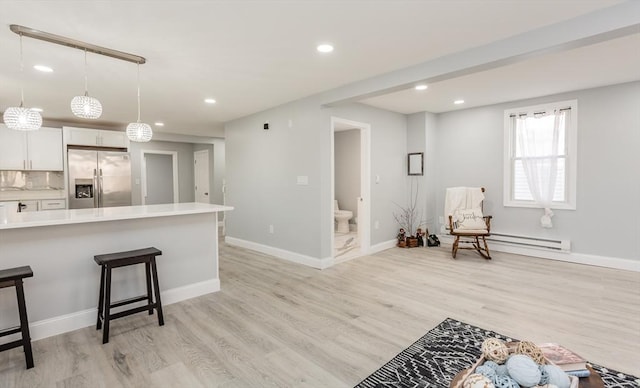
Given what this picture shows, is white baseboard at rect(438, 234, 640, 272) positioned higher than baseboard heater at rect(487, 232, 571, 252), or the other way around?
baseboard heater at rect(487, 232, 571, 252)

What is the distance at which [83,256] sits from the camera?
2.72 metres

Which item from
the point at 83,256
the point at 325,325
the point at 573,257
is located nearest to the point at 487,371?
the point at 325,325

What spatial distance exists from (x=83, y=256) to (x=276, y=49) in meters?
2.46

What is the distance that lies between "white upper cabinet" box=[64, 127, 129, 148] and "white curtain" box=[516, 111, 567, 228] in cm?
711

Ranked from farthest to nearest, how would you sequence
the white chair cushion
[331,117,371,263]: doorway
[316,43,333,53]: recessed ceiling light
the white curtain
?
[331,117,371,263]: doorway
the white chair cushion
the white curtain
[316,43,333,53]: recessed ceiling light

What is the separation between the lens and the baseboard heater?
4.49 m

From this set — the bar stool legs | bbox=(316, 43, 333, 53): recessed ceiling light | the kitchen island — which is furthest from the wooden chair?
the bar stool legs

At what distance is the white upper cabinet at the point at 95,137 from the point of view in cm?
556

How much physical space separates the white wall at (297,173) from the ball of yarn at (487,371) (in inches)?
122

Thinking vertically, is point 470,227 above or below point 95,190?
below

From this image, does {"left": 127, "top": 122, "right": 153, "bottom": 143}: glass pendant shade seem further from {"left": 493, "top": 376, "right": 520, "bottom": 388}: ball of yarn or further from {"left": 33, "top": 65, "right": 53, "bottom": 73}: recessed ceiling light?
{"left": 493, "top": 376, "right": 520, "bottom": 388}: ball of yarn

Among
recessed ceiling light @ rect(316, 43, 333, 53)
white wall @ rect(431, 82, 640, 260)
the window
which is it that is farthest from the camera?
the window

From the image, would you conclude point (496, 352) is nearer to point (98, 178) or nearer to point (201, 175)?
point (98, 178)

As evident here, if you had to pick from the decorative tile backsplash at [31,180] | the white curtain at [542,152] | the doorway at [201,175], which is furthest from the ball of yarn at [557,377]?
the doorway at [201,175]
